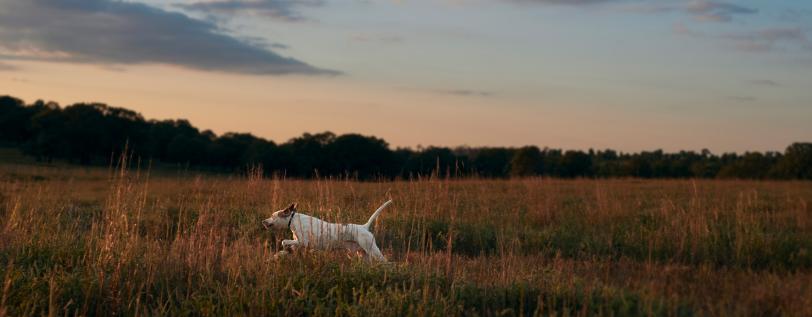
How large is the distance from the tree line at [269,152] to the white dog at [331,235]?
33.4 metres

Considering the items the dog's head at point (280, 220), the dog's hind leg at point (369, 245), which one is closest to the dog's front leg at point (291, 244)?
the dog's head at point (280, 220)

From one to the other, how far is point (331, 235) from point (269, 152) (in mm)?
43384

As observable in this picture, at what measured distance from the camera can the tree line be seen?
151 ft

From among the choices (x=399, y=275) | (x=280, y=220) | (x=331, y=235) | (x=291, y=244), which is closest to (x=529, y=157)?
(x=280, y=220)

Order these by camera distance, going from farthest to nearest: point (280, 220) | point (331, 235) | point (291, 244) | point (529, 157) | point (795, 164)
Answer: point (529, 157) < point (795, 164) < point (280, 220) < point (331, 235) < point (291, 244)

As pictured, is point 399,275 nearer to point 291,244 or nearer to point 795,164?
point 291,244

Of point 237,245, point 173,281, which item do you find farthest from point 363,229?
point 173,281

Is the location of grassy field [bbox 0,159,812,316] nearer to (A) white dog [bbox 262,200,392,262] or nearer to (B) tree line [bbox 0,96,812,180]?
(A) white dog [bbox 262,200,392,262]

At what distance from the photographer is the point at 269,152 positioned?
51.2 meters

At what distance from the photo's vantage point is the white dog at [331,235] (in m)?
8.43

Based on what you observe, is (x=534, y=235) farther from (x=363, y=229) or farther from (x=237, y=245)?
(x=237, y=245)

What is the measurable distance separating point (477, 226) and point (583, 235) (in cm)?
168

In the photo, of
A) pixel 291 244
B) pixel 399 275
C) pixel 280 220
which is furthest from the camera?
pixel 280 220

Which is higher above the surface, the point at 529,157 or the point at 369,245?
the point at 529,157
